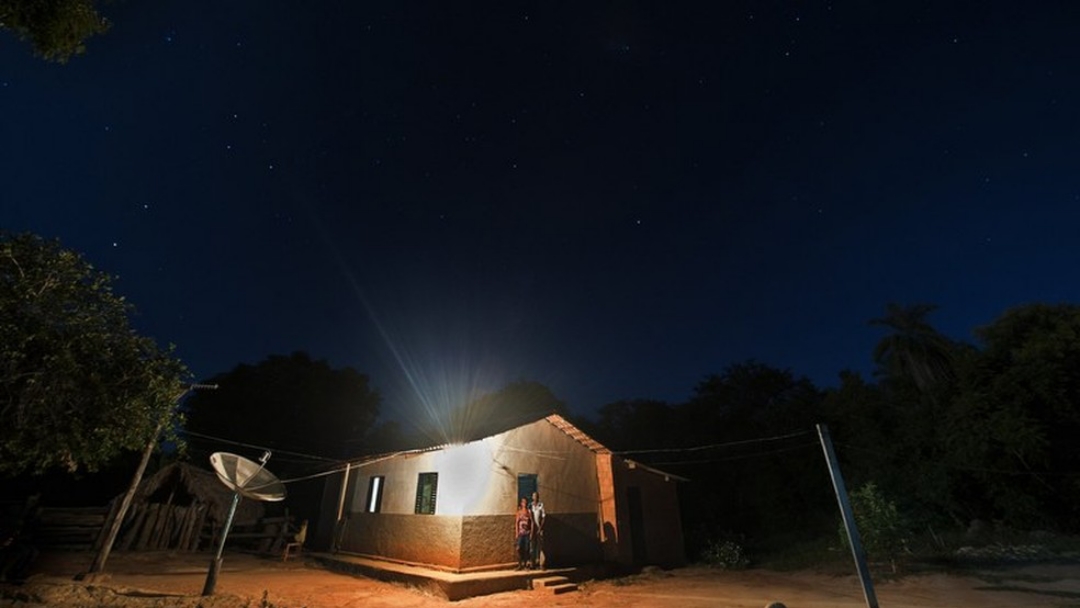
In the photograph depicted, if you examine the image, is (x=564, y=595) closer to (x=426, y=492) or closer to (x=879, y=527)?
(x=426, y=492)

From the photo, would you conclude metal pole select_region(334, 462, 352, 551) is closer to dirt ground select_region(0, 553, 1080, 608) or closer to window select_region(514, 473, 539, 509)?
dirt ground select_region(0, 553, 1080, 608)

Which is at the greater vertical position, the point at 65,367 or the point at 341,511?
the point at 65,367

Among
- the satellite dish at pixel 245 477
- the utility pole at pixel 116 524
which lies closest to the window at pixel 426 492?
the satellite dish at pixel 245 477

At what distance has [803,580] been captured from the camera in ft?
48.3

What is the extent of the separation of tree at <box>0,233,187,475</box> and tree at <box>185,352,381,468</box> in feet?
70.4

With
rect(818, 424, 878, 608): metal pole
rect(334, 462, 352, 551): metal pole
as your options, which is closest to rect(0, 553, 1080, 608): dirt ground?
rect(334, 462, 352, 551): metal pole

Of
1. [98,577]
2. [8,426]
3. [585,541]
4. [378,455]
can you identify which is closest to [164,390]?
[8,426]

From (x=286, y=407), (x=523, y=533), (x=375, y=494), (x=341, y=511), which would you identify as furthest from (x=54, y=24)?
(x=286, y=407)

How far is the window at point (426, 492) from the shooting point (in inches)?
584

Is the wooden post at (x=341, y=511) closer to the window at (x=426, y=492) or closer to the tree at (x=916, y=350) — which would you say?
the window at (x=426, y=492)

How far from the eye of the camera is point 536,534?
13.9 meters

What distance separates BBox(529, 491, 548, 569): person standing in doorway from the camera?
45.1ft

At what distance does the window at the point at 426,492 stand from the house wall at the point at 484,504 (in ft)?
0.71

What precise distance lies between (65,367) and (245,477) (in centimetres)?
501
